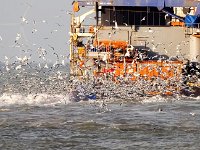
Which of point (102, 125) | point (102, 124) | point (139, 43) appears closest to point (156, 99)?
point (139, 43)

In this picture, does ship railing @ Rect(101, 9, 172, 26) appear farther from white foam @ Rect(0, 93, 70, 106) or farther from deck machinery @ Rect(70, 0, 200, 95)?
white foam @ Rect(0, 93, 70, 106)

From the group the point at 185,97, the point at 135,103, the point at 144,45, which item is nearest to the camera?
the point at 135,103

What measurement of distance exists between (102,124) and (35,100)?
55.4ft

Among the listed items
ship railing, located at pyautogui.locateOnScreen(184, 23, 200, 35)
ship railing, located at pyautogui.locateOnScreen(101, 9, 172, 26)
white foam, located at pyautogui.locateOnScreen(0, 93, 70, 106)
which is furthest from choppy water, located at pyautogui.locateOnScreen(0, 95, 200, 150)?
ship railing, located at pyautogui.locateOnScreen(101, 9, 172, 26)

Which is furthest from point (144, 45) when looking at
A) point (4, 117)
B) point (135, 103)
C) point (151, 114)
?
point (4, 117)

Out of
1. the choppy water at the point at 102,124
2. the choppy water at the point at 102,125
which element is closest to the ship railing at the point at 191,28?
the choppy water at the point at 102,124

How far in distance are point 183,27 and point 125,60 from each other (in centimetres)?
749

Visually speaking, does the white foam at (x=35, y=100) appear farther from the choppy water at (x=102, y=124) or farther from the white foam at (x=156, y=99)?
the white foam at (x=156, y=99)

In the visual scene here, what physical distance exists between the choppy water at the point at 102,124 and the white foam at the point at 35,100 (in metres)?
0.07

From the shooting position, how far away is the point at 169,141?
28.4m

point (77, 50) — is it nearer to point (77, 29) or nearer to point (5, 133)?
point (77, 29)

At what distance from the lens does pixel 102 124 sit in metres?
34.0

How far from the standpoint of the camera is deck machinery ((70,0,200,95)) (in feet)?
160

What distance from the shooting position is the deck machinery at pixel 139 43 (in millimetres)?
48719
